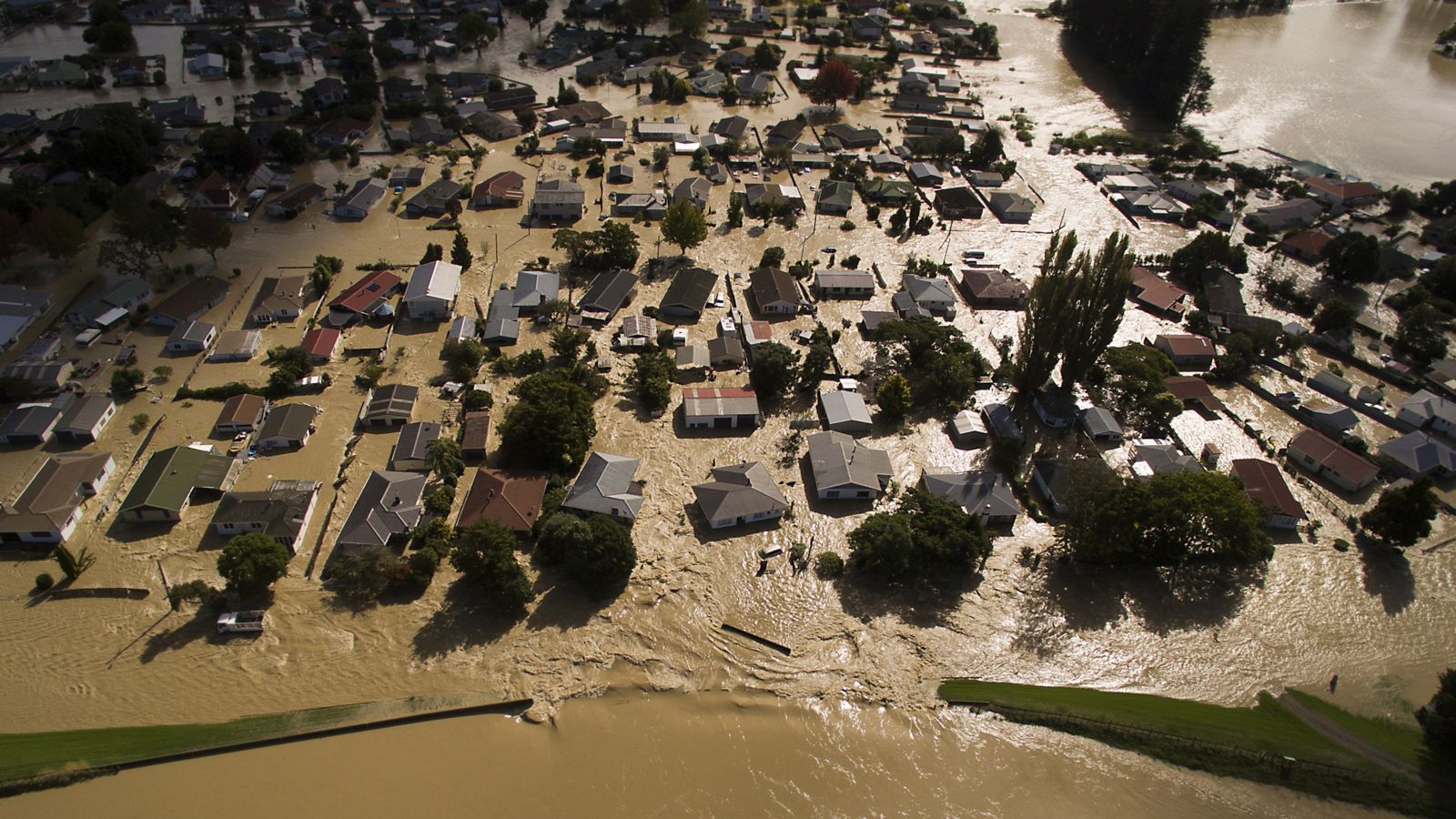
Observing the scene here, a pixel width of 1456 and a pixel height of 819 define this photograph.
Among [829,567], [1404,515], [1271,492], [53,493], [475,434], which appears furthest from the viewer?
[475,434]

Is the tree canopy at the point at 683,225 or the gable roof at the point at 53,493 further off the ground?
the tree canopy at the point at 683,225

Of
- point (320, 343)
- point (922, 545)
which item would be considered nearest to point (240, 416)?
point (320, 343)

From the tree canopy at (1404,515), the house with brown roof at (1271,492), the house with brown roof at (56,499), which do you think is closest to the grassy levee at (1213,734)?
the house with brown roof at (1271,492)

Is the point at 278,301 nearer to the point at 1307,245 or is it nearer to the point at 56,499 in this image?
the point at 56,499

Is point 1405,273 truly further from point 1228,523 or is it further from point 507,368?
point 507,368

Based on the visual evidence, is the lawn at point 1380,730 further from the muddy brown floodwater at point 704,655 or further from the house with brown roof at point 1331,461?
the house with brown roof at point 1331,461

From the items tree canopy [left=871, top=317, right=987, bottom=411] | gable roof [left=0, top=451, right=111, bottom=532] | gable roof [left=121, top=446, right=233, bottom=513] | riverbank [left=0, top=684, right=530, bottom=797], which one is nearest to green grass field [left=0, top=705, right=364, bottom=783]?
riverbank [left=0, top=684, right=530, bottom=797]

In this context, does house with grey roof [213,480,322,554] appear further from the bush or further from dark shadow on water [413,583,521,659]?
the bush
